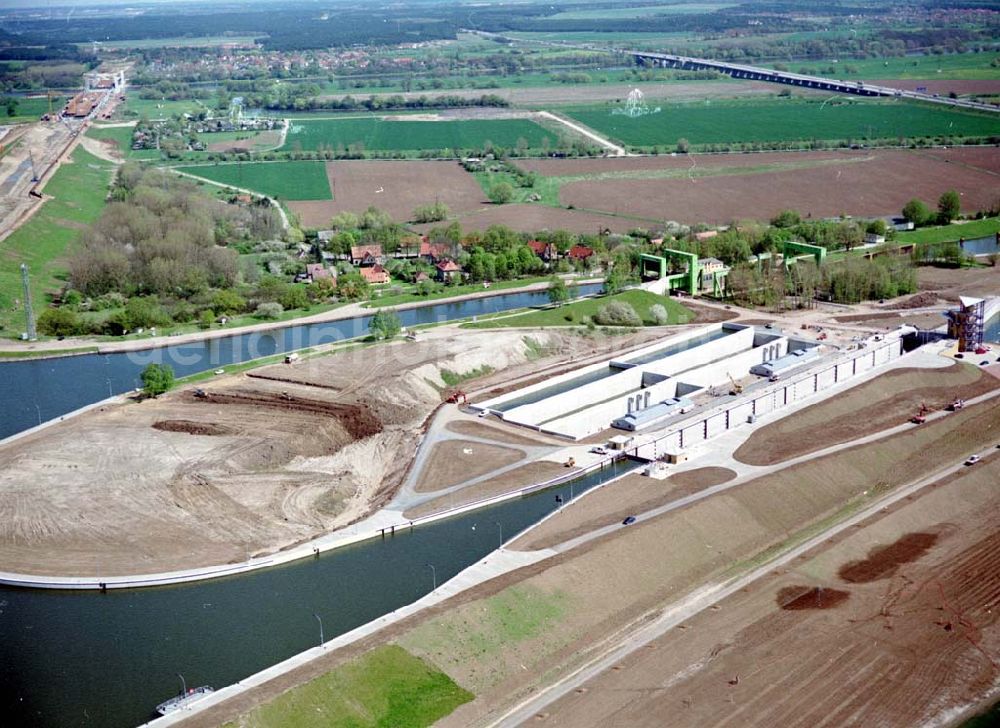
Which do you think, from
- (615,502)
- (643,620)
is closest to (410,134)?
(615,502)

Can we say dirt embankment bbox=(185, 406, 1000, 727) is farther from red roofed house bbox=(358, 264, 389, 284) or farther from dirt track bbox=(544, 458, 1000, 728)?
red roofed house bbox=(358, 264, 389, 284)

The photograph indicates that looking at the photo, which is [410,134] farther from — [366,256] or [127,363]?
[127,363]

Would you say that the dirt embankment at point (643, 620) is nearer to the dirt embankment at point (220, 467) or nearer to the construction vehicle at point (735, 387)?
the dirt embankment at point (220, 467)

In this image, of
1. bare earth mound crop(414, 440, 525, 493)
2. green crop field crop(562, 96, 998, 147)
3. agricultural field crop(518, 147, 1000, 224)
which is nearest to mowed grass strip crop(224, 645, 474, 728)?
bare earth mound crop(414, 440, 525, 493)

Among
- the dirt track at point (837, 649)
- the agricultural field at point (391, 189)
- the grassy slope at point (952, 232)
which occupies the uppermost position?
the agricultural field at point (391, 189)

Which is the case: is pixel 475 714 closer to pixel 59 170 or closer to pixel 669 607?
pixel 669 607

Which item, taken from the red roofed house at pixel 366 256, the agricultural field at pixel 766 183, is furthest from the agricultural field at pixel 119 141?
the red roofed house at pixel 366 256
